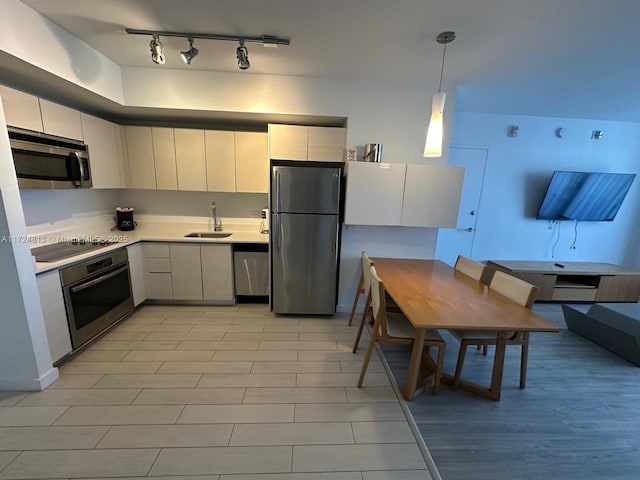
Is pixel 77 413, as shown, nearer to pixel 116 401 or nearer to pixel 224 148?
pixel 116 401

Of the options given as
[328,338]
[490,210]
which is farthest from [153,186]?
[490,210]

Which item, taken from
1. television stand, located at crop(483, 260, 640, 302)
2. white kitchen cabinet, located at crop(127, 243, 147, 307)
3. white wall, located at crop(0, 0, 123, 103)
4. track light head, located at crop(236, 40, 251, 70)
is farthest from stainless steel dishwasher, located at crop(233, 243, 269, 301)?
television stand, located at crop(483, 260, 640, 302)

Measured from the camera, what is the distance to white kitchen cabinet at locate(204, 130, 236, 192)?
10.2 feet

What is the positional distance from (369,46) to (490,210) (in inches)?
117

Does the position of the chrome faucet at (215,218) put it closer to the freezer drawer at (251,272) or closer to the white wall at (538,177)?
the freezer drawer at (251,272)

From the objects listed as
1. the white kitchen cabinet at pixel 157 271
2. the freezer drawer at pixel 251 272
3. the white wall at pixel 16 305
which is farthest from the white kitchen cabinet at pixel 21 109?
the freezer drawer at pixel 251 272

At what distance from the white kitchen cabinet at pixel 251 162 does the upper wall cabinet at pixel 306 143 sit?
1.07 ft

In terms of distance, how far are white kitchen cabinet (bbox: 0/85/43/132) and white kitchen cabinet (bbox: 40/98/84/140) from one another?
53 millimetres

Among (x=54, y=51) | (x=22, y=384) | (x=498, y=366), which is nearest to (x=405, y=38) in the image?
(x=498, y=366)

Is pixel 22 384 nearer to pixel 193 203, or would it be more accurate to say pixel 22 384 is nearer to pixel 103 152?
pixel 103 152

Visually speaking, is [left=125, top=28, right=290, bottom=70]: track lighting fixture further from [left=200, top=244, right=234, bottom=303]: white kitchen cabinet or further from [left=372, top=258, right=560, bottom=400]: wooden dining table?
[left=372, top=258, right=560, bottom=400]: wooden dining table

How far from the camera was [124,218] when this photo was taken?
3283mm

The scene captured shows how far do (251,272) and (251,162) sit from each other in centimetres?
135

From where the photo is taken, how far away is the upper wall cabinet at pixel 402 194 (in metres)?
2.70
